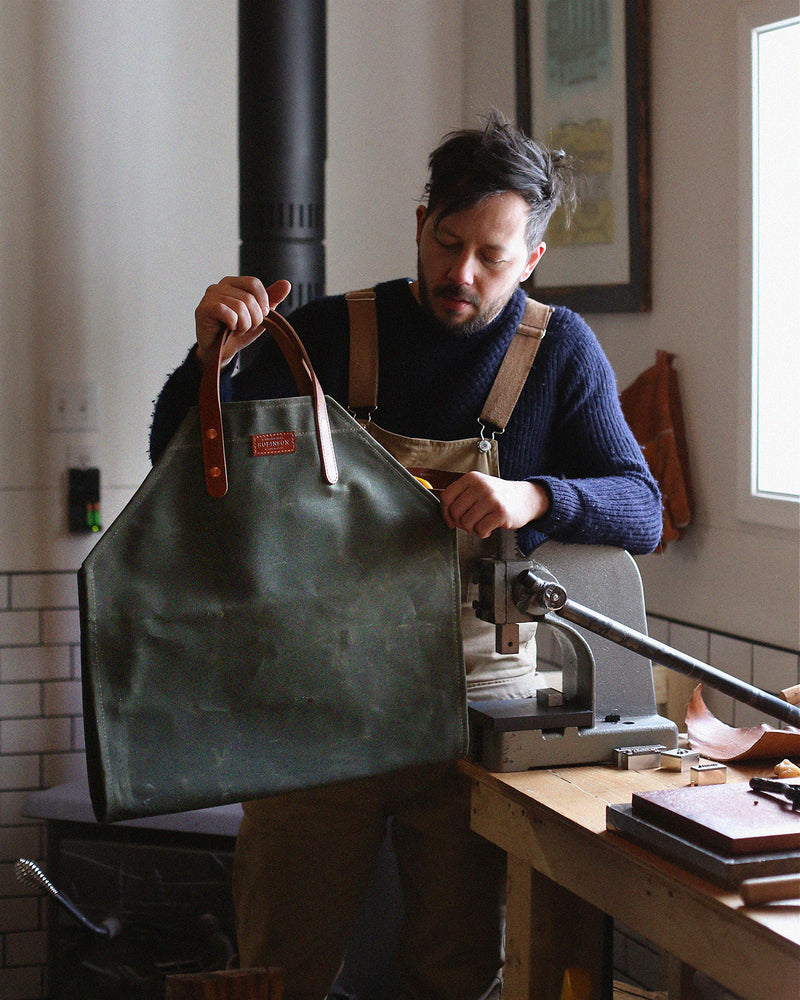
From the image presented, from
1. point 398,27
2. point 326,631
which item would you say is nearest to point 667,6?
point 398,27

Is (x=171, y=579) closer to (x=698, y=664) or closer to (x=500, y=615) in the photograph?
(x=500, y=615)

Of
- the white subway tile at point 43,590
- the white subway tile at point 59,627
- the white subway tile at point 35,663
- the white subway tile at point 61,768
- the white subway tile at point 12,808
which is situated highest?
the white subway tile at point 43,590

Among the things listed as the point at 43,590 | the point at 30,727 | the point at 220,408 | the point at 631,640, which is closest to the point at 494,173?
the point at 220,408

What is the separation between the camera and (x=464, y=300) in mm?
1813

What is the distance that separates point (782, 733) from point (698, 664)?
27 cm

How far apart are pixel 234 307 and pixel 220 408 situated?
5.7 inches

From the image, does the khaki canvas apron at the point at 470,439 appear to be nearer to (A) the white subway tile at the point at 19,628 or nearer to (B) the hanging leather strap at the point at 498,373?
(B) the hanging leather strap at the point at 498,373

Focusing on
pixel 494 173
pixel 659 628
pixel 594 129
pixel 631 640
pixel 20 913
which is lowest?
pixel 20 913

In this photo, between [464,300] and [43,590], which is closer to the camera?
[464,300]

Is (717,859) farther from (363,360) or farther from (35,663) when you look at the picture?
(35,663)

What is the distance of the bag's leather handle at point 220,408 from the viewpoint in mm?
1462

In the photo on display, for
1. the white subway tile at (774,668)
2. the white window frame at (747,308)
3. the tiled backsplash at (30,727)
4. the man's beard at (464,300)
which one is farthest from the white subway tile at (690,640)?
the tiled backsplash at (30,727)

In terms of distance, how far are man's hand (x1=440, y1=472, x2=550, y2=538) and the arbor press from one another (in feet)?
0.14

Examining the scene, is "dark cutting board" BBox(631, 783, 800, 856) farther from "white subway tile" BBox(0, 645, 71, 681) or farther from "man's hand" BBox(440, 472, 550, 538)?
"white subway tile" BBox(0, 645, 71, 681)
